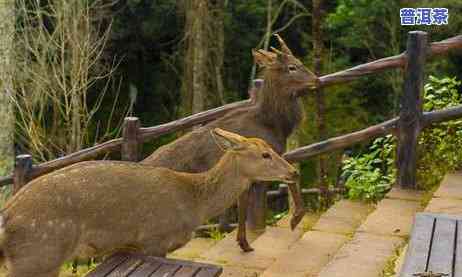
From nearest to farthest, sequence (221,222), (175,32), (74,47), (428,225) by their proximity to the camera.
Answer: (428,225) → (221,222) → (74,47) → (175,32)

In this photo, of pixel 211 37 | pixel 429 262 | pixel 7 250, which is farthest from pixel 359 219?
pixel 211 37

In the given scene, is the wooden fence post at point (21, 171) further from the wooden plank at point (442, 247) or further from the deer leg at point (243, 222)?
the wooden plank at point (442, 247)

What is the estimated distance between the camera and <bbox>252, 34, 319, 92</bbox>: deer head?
21.6ft

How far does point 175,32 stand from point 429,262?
19.1 meters

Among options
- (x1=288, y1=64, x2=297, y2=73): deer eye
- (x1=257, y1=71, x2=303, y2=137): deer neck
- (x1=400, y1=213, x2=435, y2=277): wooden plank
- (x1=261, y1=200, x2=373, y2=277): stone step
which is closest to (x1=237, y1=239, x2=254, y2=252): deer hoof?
(x1=261, y1=200, x2=373, y2=277): stone step

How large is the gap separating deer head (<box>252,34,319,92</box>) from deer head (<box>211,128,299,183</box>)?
60.6 inches

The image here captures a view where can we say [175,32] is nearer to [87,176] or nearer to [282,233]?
[282,233]

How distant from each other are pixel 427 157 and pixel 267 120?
6.31 ft

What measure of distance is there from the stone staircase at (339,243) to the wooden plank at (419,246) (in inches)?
34.4

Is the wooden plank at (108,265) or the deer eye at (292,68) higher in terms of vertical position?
the deer eye at (292,68)

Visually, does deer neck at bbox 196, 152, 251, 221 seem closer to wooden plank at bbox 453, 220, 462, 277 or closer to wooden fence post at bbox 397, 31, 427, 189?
wooden plank at bbox 453, 220, 462, 277

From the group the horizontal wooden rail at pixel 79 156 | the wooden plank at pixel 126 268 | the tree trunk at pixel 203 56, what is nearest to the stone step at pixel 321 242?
the wooden plank at pixel 126 268

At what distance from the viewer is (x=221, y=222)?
26.4 feet

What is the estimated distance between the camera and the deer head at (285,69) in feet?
21.6
